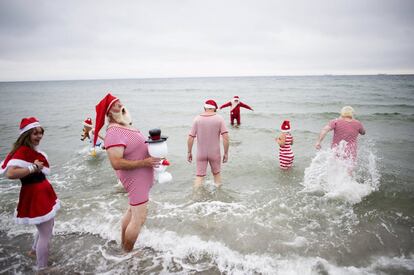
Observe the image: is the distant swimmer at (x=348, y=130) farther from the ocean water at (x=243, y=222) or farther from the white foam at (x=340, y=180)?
the ocean water at (x=243, y=222)

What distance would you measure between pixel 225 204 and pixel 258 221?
0.93m

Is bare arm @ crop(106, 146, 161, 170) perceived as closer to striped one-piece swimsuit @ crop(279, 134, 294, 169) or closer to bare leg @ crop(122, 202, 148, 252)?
bare leg @ crop(122, 202, 148, 252)

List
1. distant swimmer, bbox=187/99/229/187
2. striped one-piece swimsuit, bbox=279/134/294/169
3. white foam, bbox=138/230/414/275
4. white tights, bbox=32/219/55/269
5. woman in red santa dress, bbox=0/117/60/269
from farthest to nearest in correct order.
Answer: striped one-piece swimsuit, bbox=279/134/294/169
distant swimmer, bbox=187/99/229/187
white foam, bbox=138/230/414/275
white tights, bbox=32/219/55/269
woman in red santa dress, bbox=0/117/60/269

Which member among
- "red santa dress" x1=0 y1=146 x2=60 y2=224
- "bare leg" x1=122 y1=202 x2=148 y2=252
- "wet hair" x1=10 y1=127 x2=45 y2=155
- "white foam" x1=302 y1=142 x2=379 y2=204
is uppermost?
"wet hair" x1=10 y1=127 x2=45 y2=155

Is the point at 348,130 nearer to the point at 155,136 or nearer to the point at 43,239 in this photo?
the point at 155,136

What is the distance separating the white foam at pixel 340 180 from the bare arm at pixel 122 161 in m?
4.59

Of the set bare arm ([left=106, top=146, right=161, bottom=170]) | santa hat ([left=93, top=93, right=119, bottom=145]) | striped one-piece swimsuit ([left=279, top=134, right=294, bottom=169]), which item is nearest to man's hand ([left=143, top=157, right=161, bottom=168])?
bare arm ([left=106, top=146, right=161, bottom=170])

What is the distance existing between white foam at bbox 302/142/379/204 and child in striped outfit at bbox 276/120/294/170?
2.25 ft

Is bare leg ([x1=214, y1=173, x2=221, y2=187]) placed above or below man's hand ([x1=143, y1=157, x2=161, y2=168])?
below

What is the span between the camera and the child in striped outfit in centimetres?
689

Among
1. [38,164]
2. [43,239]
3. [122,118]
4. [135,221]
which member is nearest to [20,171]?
[38,164]

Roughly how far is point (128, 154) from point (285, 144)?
5222 mm

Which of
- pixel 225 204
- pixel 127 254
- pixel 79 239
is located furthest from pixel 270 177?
pixel 79 239

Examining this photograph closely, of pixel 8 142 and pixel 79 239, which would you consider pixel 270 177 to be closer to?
pixel 79 239
